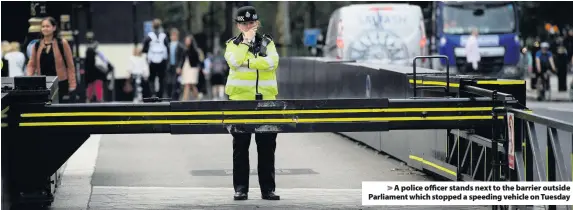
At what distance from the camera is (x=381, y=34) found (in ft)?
95.6

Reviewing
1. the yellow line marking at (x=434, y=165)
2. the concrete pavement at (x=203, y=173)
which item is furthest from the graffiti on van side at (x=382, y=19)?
the yellow line marking at (x=434, y=165)

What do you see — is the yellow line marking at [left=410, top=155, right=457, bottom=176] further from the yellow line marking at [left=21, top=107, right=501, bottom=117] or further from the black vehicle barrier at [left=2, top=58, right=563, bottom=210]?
the yellow line marking at [left=21, top=107, right=501, bottom=117]

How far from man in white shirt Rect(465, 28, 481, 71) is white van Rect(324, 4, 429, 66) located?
150 inches

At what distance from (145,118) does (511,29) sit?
27.4 metres

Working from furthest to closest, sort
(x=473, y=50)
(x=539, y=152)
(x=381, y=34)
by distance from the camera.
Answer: (x=473, y=50) → (x=381, y=34) → (x=539, y=152)

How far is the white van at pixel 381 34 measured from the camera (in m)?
29.0

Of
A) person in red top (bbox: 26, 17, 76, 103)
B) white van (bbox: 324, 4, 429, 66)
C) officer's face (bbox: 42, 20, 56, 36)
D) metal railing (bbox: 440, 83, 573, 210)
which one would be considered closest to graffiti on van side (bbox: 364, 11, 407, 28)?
white van (bbox: 324, 4, 429, 66)

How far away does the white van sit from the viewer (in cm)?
2905

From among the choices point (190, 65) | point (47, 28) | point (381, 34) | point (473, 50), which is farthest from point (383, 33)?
point (47, 28)

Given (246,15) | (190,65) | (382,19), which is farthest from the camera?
(382,19)

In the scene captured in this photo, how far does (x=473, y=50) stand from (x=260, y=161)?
23625 mm

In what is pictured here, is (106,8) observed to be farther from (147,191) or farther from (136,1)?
(147,191)

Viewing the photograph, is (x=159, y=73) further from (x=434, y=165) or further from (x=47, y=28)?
(x=434, y=165)

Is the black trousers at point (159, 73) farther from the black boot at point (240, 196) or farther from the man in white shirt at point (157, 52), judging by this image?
the black boot at point (240, 196)
